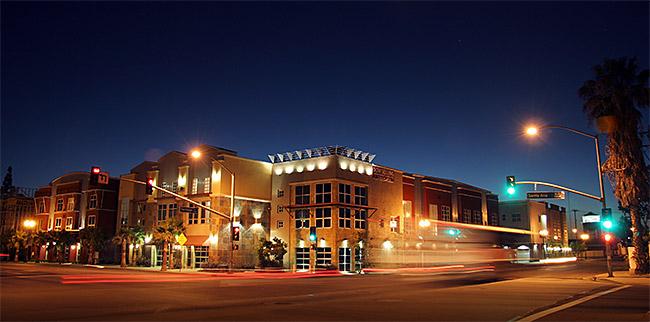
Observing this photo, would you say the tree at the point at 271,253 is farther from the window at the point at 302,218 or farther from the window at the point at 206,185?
the window at the point at 206,185

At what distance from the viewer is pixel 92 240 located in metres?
66.2

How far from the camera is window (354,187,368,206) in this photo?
53969 millimetres

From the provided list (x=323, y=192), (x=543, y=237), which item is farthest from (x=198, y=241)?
(x=543, y=237)

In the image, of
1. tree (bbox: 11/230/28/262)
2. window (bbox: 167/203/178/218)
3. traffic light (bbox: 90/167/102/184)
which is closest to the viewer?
traffic light (bbox: 90/167/102/184)

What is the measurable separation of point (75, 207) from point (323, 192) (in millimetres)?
41039

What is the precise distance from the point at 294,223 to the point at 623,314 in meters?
40.8

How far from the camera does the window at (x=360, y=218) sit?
175 feet

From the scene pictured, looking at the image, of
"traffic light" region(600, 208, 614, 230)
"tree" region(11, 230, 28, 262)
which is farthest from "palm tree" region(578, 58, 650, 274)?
"tree" region(11, 230, 28, 262)

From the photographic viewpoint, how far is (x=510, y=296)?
21047 mm

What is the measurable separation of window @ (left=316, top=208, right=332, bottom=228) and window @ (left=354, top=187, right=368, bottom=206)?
3.42 metres

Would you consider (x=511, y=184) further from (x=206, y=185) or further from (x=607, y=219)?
(x=206, y=185)

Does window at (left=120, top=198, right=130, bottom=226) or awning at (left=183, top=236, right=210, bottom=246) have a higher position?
window at (left=120, top=198, right=130, bottom=226)

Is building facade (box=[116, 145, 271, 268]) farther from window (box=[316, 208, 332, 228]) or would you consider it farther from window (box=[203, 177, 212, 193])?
window (box=[316, 208, 332, 228])

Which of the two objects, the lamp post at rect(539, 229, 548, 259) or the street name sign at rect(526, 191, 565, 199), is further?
the lamp post at rect(539, 229, 548, 259)
